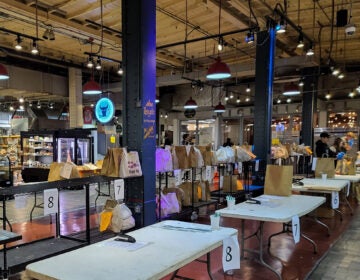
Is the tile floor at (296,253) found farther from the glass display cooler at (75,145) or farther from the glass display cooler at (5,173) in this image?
the glass display cooler at (75,145)

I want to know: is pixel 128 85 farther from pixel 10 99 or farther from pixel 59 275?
pixel 10 99

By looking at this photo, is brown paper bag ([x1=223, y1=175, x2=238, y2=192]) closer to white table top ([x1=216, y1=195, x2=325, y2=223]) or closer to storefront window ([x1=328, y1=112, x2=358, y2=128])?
white table top ([x1=216, y1=195, x2=325, y2=223])

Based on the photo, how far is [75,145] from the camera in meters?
10.8

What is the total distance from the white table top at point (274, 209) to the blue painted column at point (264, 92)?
133 inches

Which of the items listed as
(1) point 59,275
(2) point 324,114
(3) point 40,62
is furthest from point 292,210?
(2) point 324,114

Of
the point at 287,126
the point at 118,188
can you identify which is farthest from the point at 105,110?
the point at 287,126

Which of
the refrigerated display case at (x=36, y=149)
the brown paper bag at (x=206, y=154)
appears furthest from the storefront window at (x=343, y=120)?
the refrigerated display case at (x=36, y=149)

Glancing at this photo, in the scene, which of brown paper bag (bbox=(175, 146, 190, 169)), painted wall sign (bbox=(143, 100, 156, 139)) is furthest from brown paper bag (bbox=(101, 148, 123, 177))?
brown paper bag (bbox=(175, 146, 190, 169))

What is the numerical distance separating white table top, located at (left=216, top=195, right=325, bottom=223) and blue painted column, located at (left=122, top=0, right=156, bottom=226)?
1482mm

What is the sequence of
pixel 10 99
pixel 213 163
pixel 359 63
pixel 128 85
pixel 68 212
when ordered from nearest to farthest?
pixel 128 85, pixel 213 163, pixel 68 212, pixel 359 63, pixel 10 99

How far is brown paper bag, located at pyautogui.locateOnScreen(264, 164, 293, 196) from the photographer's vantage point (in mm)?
4297

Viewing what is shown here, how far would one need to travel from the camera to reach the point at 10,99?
1545cm

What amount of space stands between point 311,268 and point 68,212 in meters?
5.30

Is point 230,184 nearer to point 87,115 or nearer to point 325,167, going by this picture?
point 325,167
